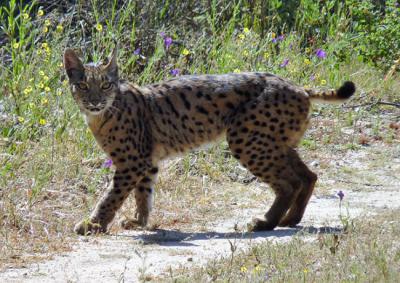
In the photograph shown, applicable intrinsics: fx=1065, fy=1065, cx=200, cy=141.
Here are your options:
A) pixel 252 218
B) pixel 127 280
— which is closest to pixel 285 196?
pixel 252 218

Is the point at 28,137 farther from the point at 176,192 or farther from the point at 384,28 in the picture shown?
the point at 384,28

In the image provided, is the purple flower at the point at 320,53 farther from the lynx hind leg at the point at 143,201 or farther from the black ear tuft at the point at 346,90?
the lynx hind leg at the point at 143,201

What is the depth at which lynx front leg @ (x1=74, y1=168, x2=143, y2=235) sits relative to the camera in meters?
7.75

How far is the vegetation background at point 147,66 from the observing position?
820cm

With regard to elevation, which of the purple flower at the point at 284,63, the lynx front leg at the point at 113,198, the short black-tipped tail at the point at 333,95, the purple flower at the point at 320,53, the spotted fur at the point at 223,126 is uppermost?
the short black-tipped tail at the point at 333,95

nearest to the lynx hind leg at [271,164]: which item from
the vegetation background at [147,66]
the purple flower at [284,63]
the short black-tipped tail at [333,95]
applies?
the short black-tipped tail at [333,95]

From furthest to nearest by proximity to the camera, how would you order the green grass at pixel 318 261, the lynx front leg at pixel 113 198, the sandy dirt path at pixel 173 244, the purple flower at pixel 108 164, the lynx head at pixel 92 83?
the purple flower at pixel 108 164 → the lynx head at pixel 92 83 → the lynx front leg at pixel 113 198 → the sandy dirt path at pixel 173 244 → the green grass at pixel 318 261

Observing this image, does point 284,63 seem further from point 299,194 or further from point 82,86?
point 82,86

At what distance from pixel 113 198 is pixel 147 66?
3448mm

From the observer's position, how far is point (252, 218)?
318 inches

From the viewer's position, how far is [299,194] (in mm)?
8188

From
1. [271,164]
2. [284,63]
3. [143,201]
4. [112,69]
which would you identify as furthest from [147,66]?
[271,164]

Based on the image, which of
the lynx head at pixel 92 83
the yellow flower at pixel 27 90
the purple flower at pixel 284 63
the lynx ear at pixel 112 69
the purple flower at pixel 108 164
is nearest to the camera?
the lynx head at pixel 92 83

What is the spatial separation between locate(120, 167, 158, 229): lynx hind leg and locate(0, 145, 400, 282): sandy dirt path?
0.17 meters
